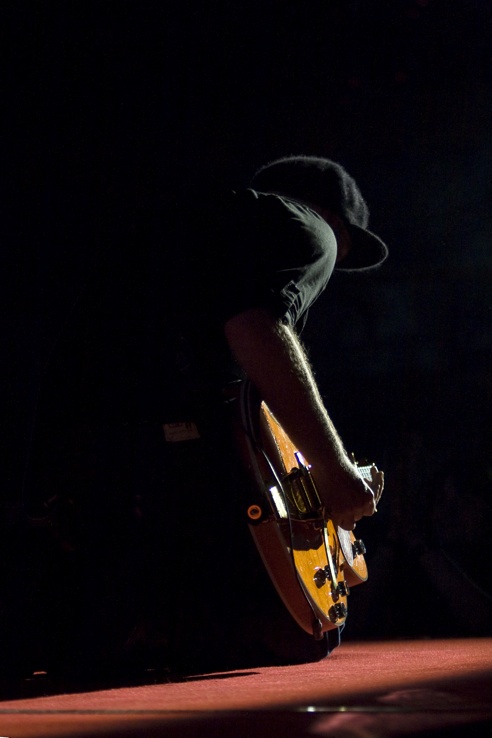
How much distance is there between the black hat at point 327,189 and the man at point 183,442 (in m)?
0.43

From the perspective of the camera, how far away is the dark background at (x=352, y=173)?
3047 millimetres

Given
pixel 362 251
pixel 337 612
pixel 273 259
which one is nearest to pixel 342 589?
pixel 337 612

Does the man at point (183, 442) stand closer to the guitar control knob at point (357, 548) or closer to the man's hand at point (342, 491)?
the man's hand at point (342, 491)

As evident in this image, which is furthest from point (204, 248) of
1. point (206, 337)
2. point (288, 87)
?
point (288, 87)

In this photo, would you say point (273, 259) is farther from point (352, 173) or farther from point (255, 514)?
point (352, 173)

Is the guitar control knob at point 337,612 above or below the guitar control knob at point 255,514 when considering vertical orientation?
below

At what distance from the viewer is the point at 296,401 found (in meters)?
1.53

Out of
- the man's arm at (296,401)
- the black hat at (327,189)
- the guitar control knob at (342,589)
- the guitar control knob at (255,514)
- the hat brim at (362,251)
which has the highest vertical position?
the black hat at (327,189)

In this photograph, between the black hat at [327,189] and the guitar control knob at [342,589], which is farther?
the black hat at [327,189]

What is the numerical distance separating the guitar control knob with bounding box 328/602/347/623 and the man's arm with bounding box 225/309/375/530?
27cm

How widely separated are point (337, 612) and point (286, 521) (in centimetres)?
→ 34

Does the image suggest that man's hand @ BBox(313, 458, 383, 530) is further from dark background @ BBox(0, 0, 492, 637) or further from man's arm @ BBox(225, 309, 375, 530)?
dark background @ BBox(0, 0, 492, 637)

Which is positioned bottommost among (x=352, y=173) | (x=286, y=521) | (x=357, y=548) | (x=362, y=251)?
(x=357, y=548)

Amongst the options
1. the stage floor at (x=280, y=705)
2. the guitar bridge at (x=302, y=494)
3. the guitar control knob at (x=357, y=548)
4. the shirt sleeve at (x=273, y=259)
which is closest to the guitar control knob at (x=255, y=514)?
the guitar bridge at (x=302, y=494)
